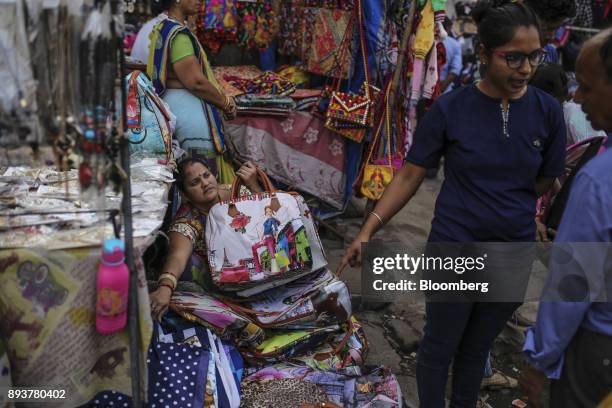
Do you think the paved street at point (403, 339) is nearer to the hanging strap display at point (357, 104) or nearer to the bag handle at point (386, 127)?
the bag handle at point (386, 127)

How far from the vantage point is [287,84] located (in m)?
4.52

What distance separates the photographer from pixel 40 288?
5.72 feet

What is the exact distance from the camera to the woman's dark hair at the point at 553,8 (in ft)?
10.1

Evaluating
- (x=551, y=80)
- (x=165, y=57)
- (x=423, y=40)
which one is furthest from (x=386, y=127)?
(x=165, y=57)

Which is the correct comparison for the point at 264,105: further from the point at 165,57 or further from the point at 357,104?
the point at 165,57

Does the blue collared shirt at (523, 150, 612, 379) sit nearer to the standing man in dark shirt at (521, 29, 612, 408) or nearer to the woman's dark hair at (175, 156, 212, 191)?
the standing man in dark shirt at (521, 29, 612, 408)

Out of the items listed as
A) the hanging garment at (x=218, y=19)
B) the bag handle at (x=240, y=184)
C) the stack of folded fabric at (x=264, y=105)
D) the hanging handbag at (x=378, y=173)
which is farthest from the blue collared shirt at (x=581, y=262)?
the hanging garment at (x=218, y=19)

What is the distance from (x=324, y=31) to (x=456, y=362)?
292 centimetres

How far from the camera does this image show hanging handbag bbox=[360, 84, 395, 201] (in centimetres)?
383

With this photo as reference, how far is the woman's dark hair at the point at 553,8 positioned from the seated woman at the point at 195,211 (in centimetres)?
181

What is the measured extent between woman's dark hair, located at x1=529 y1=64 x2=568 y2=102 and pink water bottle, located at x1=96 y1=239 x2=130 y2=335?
2343 millimetres

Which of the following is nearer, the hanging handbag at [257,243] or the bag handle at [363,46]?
the hanging handbag at [257,243]

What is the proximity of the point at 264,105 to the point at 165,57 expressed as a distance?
126cm

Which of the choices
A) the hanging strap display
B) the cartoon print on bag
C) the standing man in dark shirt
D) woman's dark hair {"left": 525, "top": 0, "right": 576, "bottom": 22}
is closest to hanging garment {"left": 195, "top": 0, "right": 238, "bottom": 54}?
the hanging strap display
